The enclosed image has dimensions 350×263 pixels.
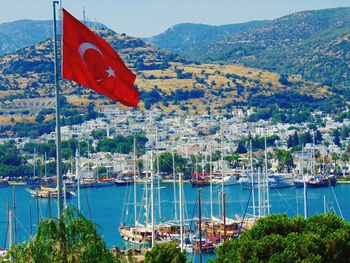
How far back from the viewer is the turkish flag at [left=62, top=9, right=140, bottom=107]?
9734 millimetres

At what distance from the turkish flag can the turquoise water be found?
78.1ft

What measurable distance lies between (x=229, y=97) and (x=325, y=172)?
41150mm

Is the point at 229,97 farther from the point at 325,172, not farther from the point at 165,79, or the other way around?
the point at 325,172

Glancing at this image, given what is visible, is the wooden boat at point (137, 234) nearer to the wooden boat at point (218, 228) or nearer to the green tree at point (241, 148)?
the wooden boat at point (218, 228)

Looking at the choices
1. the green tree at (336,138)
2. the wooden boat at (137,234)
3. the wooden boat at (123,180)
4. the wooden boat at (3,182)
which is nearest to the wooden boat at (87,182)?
the wooden boat at (123,180)

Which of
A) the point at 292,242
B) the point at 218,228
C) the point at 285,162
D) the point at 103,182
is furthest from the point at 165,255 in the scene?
the point at 285,162

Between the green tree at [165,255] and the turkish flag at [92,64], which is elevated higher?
the turkish flag at [92,64]

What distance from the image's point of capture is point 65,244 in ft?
31.3

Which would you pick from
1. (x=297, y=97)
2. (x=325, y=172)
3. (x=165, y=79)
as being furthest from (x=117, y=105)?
(x=325, y=172)

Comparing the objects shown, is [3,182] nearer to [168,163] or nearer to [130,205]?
[168,163]

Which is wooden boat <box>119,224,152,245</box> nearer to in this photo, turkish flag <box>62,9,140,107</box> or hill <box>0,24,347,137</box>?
turkish flag <box>62,9,140,107</box>

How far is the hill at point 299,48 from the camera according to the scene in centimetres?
13625

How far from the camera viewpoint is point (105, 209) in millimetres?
48656

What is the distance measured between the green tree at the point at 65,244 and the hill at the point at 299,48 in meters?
113
